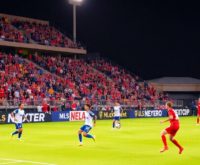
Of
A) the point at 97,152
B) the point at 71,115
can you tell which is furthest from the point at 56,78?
the point at 97,152

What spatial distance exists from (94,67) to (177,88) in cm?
1807

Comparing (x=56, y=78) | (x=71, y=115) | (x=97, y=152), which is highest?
(x=56, y=78)

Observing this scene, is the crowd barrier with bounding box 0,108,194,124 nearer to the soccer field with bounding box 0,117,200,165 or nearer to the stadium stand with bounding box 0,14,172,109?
the stadium stand with bounding box 0,14,172,109

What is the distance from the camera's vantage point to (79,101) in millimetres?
51188

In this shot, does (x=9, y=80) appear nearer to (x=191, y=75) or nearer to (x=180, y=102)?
(x=180, y=102)

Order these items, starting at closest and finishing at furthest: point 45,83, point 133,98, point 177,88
Answer: point 45,83 → point 133,98 → point 177,88

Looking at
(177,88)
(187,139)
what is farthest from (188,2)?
(187,139)

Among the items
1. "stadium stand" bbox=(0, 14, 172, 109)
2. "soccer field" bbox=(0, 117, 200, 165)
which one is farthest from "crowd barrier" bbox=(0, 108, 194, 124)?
"soccer field" bbox=(0, 117, 200, 165)

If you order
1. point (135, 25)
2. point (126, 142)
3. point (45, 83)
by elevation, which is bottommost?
point (126, 142)

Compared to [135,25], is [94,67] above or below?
below

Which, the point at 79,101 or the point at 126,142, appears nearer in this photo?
the point at 126,142

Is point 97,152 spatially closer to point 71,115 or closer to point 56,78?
point 71,115

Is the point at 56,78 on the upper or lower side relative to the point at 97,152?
upper

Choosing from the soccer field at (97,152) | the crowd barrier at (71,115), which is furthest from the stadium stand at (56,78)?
the soccer field at (97,152)
